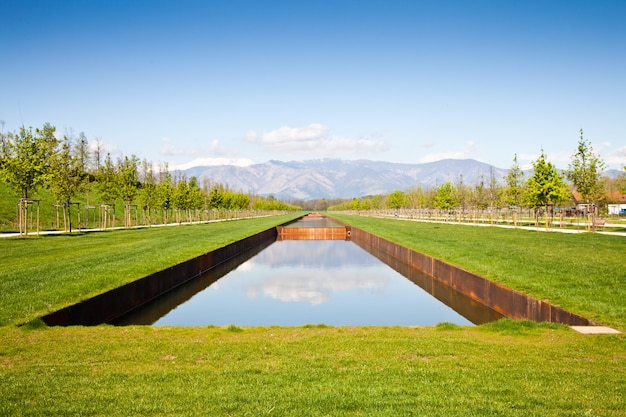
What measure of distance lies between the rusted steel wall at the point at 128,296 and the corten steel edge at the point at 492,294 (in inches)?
410

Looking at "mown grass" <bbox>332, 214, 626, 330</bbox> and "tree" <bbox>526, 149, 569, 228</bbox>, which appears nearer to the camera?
"mown grass" <bbox>332, 214, 626, 330</bbox>

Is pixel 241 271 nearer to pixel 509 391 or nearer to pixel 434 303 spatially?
pixel 434 303

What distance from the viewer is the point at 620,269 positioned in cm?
1369

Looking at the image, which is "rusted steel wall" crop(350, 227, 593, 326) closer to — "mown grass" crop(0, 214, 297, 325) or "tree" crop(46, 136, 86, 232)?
"mown grass" crop(0, 214, 297, 325)

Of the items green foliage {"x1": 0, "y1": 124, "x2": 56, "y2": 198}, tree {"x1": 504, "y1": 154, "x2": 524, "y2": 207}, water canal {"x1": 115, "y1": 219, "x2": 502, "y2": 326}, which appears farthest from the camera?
tree {"x1": 504, "y1": 154, "x2": 524, "y2": 207}

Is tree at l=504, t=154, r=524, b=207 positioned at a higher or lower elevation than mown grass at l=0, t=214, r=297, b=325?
higher

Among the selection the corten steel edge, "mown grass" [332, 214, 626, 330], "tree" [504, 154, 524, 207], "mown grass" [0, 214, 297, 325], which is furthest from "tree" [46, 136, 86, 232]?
"tree" [504, 154, 524, 207]

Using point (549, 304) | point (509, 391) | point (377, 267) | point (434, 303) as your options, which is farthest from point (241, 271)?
point (509, 391)

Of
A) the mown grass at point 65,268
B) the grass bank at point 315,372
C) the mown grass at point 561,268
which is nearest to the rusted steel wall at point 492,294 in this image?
the mown grass at point 561,268

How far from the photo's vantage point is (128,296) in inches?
543

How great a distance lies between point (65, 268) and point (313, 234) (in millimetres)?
35349

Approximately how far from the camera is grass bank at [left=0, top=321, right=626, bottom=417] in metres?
5.03

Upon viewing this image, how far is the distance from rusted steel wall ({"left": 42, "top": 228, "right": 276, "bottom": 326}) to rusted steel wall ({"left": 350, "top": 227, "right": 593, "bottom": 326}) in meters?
10.4

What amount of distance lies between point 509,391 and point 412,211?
7311 centimetres
